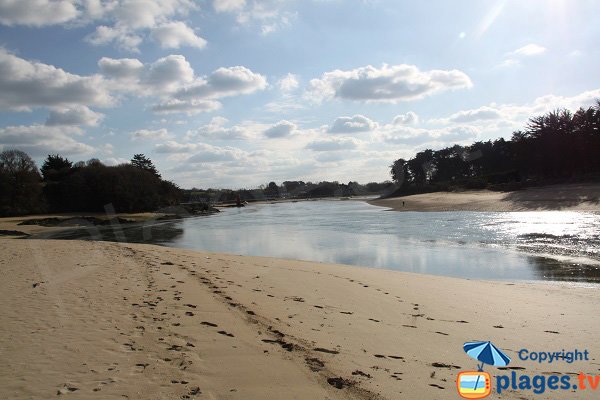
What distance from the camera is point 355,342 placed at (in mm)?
5340

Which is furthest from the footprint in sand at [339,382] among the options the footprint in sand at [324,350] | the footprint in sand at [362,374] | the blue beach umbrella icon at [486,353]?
the blue beach umbrella icon at [486,353]

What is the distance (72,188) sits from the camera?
60.6 metres

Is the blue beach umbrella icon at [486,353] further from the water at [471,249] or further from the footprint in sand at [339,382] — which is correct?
the water at [471,249]

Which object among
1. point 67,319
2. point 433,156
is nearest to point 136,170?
point 67,319

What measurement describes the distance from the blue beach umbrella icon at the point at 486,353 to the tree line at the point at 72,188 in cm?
5825

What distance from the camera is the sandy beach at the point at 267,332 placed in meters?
4.04

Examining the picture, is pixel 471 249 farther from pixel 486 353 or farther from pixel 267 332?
pixel 267 332

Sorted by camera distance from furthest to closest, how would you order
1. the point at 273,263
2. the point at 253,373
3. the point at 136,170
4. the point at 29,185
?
the point at 136,170 → the point at 29,185 → the point at 273,263 → the point at 253,373

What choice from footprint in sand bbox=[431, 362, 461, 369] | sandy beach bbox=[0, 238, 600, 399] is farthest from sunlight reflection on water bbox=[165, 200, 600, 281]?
footprint in sand bbox=[431, 362, 461, 369]

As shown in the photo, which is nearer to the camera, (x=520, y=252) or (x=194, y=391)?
(x=194, y=391)

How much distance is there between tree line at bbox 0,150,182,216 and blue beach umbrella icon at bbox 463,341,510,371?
5825 centimetres

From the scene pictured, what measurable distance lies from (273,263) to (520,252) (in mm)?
8935

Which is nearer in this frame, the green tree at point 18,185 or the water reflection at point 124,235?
the water reflection at point 124,235

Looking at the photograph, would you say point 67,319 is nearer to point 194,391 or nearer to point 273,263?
point 194,391
